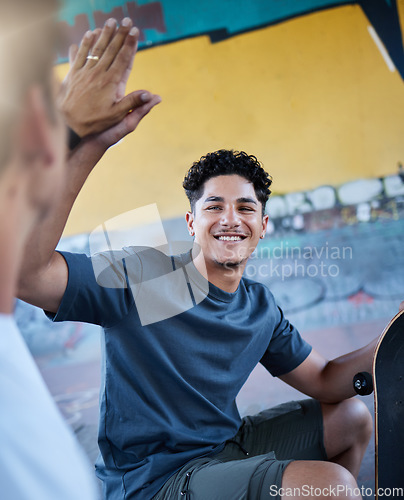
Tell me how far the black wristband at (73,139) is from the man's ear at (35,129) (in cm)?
31

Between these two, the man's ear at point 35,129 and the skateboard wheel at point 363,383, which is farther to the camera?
the skateboard wheel at point 363,383

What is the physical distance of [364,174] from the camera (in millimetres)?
5875

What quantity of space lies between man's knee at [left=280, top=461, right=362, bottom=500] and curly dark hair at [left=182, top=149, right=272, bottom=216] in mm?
1244

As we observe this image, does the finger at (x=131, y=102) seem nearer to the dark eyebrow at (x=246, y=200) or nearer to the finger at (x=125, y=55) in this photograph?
the finger at (x=125, y=55)

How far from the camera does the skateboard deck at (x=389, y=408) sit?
1.68 meters

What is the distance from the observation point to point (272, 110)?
585cm

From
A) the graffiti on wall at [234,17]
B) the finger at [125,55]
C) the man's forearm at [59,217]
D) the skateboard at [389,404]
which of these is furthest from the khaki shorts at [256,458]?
the graffiti on wall at [234,17]

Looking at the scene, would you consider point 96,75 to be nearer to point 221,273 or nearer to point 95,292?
point 95,292

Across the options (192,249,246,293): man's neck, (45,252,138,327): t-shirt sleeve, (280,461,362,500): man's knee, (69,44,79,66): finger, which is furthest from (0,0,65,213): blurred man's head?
(192,249,246,293): man's neck

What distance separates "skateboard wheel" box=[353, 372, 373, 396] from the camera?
1805 millimetres

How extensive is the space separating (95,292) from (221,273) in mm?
648

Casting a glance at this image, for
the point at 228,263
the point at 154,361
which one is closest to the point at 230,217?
the point at 228,263

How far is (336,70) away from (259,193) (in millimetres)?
4223

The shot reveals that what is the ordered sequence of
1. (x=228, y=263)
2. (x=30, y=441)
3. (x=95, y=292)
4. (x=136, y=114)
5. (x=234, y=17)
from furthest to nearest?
1. (x=234, y=17)
2. (x=228, y=263)
3. (x=95, y=292)
4. (x=136, y=114)
5. (x=30, y=441)
